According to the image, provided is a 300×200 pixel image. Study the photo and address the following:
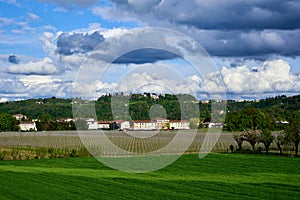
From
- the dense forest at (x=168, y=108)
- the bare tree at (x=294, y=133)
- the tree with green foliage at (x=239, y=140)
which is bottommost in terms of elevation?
the tree with green foliage at (x=239, y=140)

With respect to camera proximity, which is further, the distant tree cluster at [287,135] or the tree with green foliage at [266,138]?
the tree with green foliage at [266,138]

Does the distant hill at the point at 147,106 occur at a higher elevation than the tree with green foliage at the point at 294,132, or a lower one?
higher

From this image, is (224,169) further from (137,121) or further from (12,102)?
(12,102)

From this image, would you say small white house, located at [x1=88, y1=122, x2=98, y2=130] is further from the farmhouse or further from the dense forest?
the farmhouse

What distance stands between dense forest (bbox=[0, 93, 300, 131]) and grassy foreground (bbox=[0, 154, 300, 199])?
4431mm

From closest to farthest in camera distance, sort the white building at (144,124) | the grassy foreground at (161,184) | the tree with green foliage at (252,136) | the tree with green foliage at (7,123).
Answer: the grassy foreground at (161,184)
the white building at (144,124)
the tree with green foliage at (252,136)
the tree with green foliage at (7,123)

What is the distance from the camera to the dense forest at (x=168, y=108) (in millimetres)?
25578

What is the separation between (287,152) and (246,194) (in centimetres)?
2098

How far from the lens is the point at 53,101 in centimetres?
12988

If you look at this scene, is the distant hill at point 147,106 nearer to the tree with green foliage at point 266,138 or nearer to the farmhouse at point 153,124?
the farmhouse at point 153,124

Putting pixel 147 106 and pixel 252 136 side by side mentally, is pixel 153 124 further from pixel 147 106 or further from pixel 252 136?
pixel 252 136

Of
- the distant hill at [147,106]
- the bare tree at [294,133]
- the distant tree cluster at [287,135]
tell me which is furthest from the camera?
the distant tree cluster at [287,135]

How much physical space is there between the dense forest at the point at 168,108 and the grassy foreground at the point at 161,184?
4.43 meters

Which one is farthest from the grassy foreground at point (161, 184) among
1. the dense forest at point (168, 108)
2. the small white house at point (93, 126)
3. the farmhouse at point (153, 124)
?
the small white house at point (93, 126)
